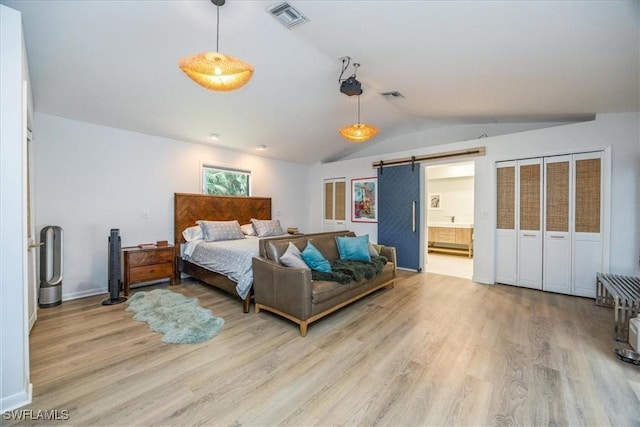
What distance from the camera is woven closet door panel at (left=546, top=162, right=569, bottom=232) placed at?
3910 millimetres

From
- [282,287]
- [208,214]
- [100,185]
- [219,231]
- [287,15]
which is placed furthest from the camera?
[208,214]

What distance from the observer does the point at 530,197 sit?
4191 millimetres

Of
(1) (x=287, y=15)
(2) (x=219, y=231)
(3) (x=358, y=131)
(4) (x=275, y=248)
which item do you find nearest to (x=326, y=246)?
(4) (x=275, y=248)

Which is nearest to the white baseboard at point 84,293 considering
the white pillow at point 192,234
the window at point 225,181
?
the white pillow at point 192,234

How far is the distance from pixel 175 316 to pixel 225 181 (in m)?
3.08

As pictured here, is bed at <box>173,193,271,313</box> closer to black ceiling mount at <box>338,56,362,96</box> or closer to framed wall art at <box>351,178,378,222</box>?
framed wall art at <box>351,178,378,222</box>

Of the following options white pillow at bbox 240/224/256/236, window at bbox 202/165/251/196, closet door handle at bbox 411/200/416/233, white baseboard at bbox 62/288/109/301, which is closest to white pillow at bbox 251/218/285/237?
white pillow at bbox 240/224/256/236

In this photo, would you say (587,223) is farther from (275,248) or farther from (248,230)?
(248,230)

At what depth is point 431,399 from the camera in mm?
1771

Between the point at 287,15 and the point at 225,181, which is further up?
the point at 287,15

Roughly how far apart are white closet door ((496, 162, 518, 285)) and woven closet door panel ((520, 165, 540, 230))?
0.10 metres

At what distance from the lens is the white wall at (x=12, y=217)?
5.23ft

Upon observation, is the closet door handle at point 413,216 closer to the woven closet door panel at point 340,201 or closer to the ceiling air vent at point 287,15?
the woven closet door panel at point 340,201

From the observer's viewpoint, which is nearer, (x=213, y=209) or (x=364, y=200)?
(x=213, y=209)
